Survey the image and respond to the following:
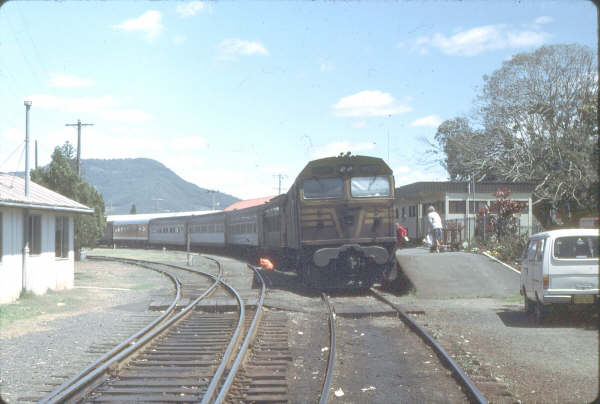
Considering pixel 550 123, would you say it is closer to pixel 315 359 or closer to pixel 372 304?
pixel 315 359

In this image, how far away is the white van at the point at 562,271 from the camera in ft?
26.7

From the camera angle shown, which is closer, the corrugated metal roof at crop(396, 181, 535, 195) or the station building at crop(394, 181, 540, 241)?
the station building at crop(394, 181, 540, 241)

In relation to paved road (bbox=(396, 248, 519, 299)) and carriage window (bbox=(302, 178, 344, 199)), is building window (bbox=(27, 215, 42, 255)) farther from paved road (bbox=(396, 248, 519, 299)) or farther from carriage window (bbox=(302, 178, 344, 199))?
paved road (bbox=(396, 248, 519, 299))

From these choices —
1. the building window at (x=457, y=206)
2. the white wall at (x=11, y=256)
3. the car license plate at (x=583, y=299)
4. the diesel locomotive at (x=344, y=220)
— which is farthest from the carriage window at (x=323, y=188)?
the building window at (x=457, y=206)

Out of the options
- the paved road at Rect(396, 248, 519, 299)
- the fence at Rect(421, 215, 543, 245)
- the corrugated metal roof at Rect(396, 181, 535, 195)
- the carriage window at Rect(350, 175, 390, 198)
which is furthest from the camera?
the corrugated metal roof at Rect(396, 181, 535, 195)

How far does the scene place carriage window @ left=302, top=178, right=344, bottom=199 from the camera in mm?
15422

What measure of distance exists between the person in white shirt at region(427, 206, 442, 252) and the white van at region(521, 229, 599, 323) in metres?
8.45

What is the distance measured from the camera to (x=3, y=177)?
1858cm

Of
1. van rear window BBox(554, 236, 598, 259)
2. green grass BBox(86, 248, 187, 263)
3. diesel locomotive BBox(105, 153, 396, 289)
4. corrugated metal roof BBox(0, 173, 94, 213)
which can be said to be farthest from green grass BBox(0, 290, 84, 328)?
green grass BBox(86, 248, 187, 263)

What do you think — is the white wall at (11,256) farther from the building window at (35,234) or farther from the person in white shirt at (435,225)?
the person in white shirt at (435,225)

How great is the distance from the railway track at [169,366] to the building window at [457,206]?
20.1 meters

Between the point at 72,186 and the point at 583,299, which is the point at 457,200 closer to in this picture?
the point at 72,186

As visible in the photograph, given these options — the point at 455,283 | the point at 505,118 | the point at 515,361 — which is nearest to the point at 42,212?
the point at 455,283

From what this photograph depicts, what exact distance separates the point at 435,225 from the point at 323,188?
17.3 feet
